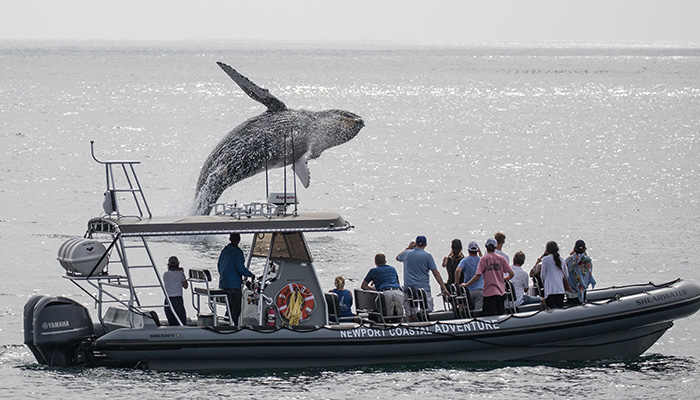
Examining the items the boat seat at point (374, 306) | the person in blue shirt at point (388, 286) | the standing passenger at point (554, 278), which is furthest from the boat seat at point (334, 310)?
the standing passenger at point (554, 278)

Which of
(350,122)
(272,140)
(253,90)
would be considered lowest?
(272,140)

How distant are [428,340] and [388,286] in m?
0.98

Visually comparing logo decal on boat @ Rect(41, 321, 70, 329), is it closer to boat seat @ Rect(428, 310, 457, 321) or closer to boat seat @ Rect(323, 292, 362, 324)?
boat seat @ Rect(323, 292, 362, 324)

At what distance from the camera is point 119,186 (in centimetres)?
3975

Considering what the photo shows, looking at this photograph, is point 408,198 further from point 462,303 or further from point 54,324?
point 54,324

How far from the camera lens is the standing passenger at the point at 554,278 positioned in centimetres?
1630

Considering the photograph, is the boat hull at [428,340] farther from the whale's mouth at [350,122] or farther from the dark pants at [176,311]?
the whale's mouth at [350,122]

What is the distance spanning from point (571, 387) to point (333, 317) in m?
3.48

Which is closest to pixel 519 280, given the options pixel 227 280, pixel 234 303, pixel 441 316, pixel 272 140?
pixel 441 316

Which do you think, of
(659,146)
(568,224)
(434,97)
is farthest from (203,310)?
(434,97)

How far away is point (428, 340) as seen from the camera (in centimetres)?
1569

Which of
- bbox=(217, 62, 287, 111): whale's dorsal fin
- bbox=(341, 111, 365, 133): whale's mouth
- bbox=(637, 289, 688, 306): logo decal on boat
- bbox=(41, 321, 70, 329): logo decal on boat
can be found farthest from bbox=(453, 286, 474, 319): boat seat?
bbox=(341, 111, 365, 133): whale's mouth

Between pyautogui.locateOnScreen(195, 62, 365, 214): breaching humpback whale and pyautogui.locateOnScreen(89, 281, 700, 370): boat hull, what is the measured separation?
983cm

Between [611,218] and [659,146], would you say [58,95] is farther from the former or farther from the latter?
[611,218]
